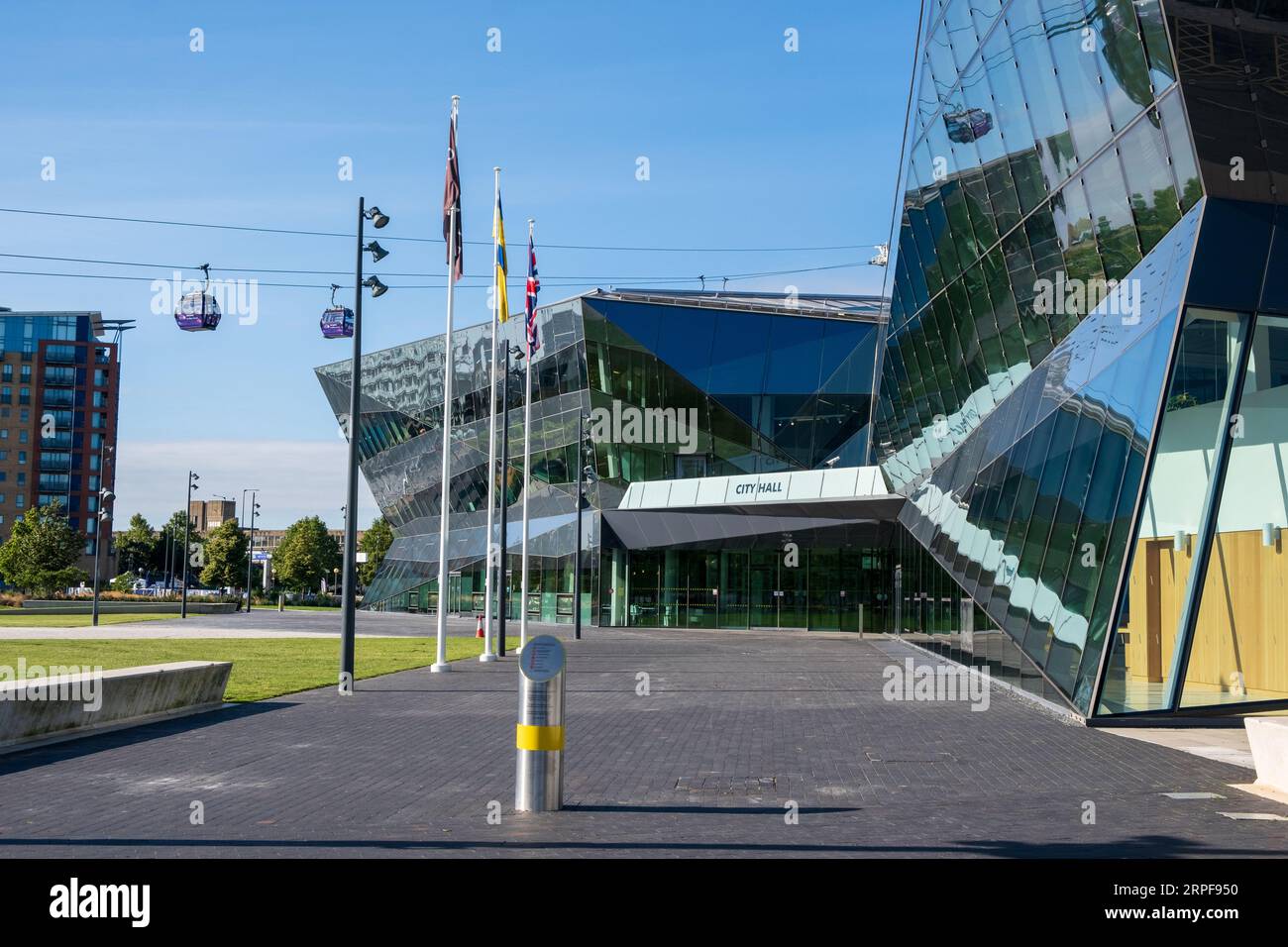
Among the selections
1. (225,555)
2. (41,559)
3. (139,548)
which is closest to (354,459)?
(41,559)

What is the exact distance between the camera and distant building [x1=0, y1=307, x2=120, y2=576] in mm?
141625

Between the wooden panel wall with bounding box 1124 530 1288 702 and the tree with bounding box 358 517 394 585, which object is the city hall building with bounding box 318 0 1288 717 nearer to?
the wooden panel wall with bounding box 1124 530 1288 702

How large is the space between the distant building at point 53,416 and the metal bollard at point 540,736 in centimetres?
14116

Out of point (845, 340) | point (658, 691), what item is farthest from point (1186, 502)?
point (845, 340)

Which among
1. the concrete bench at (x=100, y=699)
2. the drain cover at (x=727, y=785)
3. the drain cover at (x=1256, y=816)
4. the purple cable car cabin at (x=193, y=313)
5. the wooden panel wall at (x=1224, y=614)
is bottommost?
the drain cover at (x=727, y=785)

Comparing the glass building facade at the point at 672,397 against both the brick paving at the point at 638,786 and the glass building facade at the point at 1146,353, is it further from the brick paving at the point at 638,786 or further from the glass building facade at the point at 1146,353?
the brick paving at the point at 638,786

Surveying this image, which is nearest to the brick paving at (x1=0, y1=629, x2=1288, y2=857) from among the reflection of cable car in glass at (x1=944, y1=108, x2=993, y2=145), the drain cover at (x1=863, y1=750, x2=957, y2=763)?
the drain cover at (x1=863, y1=750, x2=957, y2=763)

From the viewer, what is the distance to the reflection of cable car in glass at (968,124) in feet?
81.1

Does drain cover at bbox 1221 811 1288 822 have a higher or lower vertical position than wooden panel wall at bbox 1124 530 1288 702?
Answer: lower

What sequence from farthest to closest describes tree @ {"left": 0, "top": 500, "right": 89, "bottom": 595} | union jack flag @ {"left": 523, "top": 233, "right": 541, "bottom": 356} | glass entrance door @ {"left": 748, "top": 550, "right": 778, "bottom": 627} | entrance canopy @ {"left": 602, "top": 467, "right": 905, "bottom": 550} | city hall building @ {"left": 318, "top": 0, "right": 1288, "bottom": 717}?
tree @ {"left": 0, "top": 500, "right": 89, "bottom": 595} → glass entrance door @ {"left": 748, "top": 550, "right": 778, "bottom": 627} → entrance canopy @ {"left": 602, "top": 467, "right": 905, "bottom": 550} → union jack flag @ {"left": 523, "top": 233, "right": 541, "bottom": 356} → city hall building @ {"left": 318, "top": 0, "right": 1288, "bottom": 717}

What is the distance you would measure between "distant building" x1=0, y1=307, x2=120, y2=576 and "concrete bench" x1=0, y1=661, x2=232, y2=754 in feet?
434

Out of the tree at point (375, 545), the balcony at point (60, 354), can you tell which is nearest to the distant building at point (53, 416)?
the balcony at point (60, 354)

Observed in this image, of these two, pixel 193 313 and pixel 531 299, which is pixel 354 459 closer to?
pixel 531 299

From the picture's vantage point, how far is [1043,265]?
22.3 metres
